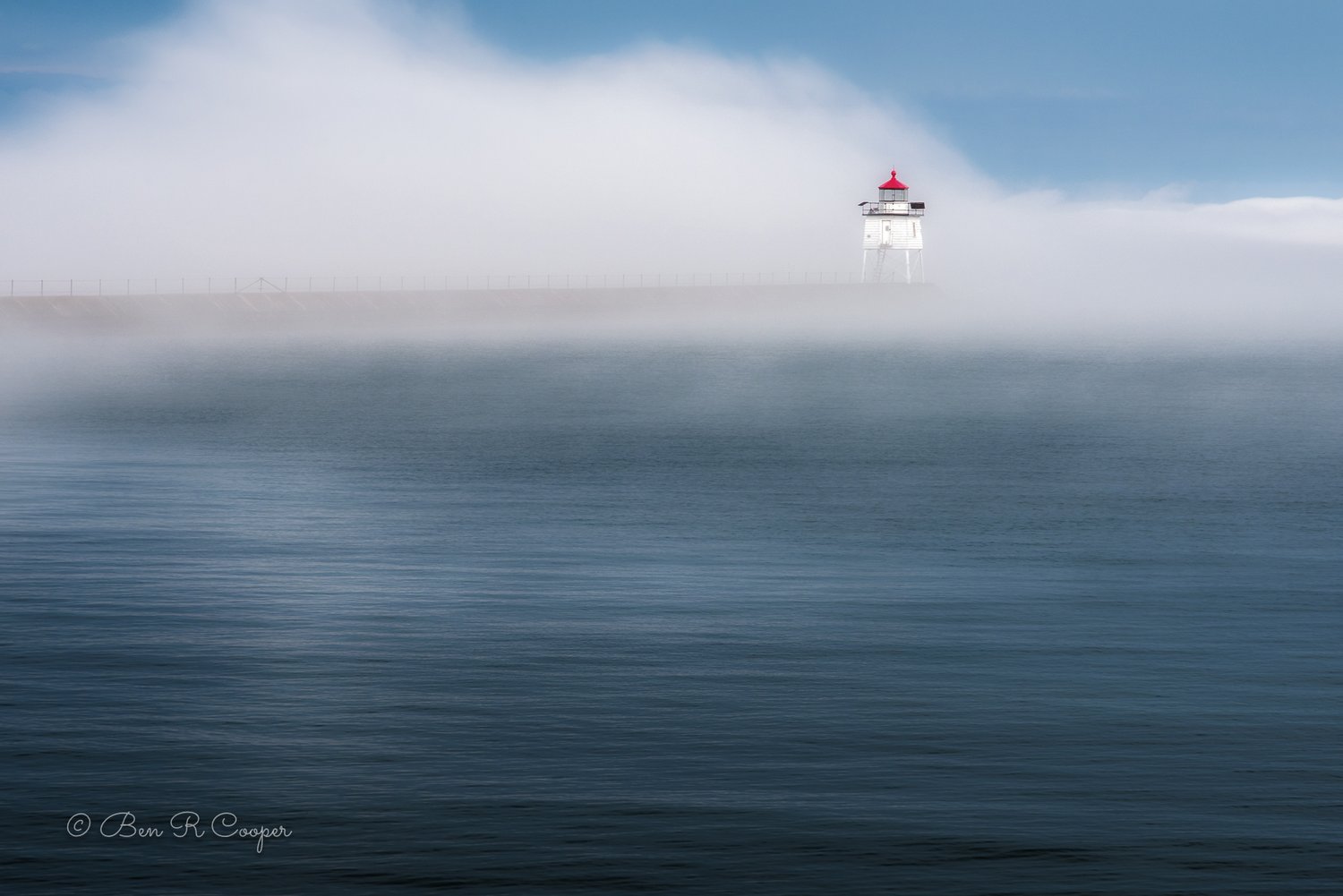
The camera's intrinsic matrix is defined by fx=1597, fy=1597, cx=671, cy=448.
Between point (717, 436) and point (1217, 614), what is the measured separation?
37531 mm

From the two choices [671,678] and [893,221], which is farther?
[893,221]

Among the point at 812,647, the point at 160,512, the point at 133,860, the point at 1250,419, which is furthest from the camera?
the point at 1250,419

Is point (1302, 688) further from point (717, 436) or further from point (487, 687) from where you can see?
point (717, 436)

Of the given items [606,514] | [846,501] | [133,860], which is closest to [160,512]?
[606,514]

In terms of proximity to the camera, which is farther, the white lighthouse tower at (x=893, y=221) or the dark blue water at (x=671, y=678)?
the white lighthouse tower at (x=893, y=221)

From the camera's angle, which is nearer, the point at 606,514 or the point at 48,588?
the point at 48,588

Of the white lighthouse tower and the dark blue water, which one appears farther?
the white lighthouse tower

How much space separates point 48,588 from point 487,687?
968 cm

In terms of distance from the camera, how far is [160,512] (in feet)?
117

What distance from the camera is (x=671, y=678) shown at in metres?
20.0

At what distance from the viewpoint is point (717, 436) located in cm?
6147

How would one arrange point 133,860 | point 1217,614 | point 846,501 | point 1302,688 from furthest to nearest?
point 846,501, point 1217,614, point 1302,688, point 133,860

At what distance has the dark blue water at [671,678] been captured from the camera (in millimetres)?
14367

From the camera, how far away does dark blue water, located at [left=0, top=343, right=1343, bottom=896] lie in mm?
14367
